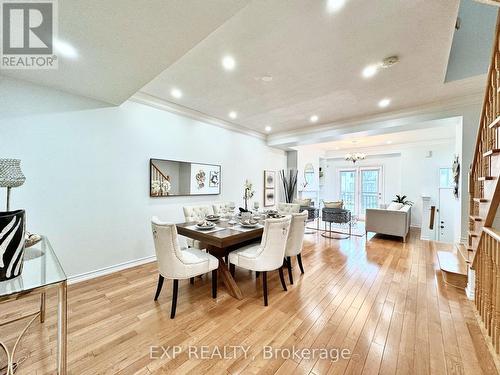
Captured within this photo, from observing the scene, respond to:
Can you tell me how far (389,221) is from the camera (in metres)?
4.97

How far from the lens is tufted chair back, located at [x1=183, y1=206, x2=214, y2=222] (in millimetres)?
3403

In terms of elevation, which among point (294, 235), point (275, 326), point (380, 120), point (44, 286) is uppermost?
point (380, 120)

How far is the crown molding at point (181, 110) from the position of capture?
133 inches

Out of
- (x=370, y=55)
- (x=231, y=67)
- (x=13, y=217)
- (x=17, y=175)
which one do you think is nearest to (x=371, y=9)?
(x=370, y=55)

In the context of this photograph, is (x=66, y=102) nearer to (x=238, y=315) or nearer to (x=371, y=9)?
(x=238, y=315)

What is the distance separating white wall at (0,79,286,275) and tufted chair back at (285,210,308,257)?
2.24m

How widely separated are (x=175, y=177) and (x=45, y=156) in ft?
6.19

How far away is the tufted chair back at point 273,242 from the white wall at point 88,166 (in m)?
2.24

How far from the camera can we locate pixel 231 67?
8.50 ft

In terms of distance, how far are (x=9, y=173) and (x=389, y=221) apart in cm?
628

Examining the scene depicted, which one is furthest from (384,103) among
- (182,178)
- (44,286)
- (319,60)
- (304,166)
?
(44,286)

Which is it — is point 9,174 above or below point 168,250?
above

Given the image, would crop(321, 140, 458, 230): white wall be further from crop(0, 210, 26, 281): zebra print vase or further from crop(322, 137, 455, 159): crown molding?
crop(0, 210, 26, 281): zebra print vase

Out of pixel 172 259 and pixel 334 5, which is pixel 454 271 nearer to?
pixel 334 5
